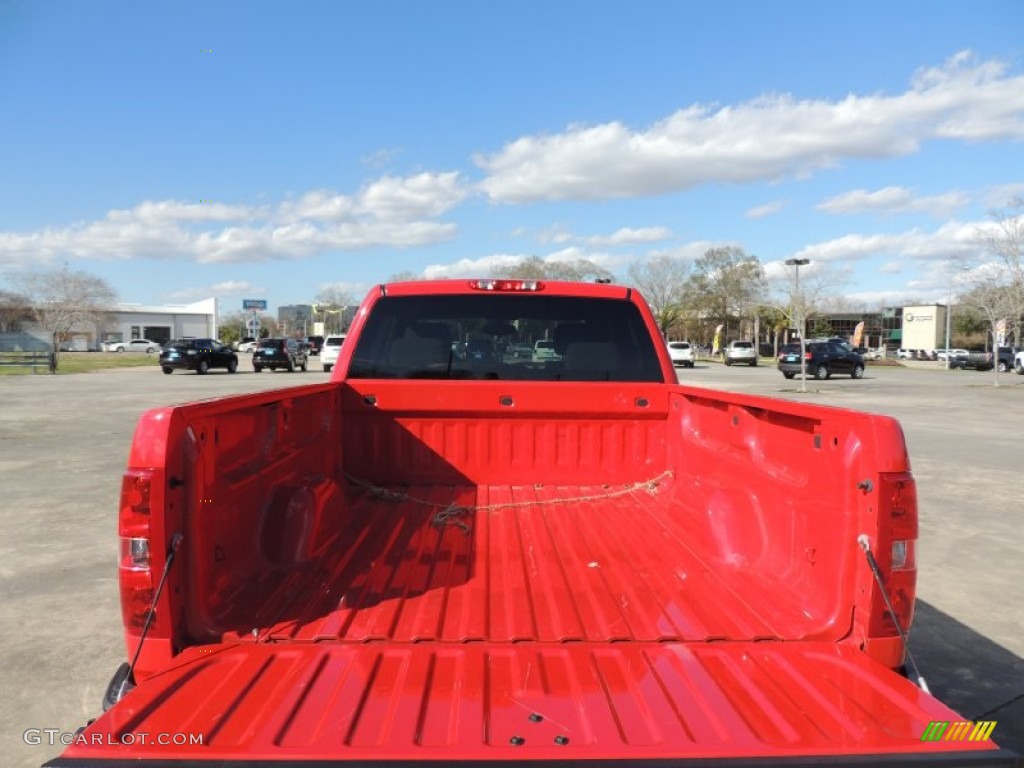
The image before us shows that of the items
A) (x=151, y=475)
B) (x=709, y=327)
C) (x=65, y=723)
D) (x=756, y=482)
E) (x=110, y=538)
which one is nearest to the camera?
(x=151, y=475)

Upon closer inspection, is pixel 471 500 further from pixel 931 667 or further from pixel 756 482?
pixel 931 667

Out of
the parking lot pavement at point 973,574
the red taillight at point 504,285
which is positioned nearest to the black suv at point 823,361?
the parking lot pavement at point 973,574

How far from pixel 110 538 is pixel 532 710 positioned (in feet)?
19.6

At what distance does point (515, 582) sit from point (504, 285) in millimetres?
2025

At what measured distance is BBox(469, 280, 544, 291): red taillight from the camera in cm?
443

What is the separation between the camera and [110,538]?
666cm

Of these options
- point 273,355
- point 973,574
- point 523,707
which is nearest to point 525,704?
point 523,707

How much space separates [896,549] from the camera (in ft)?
7.29

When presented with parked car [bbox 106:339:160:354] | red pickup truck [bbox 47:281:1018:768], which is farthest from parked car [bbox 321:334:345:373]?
parked car [bbox 106:339:160:354]

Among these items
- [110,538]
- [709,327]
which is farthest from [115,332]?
[110,538]

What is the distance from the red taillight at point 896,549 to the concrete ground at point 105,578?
1.70m

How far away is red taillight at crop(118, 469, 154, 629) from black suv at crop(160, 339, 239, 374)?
38614mm

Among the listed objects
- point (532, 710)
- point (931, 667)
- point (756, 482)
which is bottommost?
point (931, 667)

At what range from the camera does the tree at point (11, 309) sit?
88.2 meters
